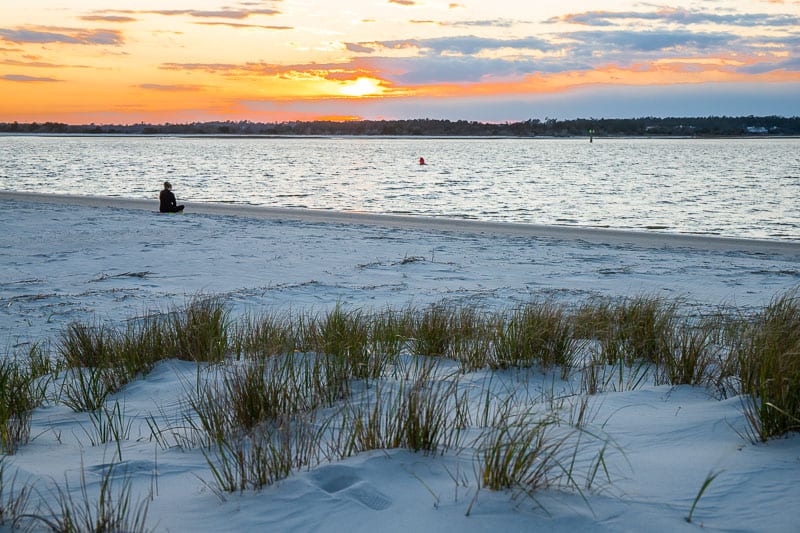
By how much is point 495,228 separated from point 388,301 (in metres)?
11.5

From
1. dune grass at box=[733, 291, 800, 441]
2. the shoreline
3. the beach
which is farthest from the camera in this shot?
the shoreline

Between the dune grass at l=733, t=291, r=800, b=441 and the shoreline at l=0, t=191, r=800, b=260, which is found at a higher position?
the dune grass at l=733, t=291, r=800, b=441

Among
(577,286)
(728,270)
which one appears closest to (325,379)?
(577,286)

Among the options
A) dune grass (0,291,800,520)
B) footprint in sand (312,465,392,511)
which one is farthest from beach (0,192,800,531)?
dune grass (0,291,800,520)

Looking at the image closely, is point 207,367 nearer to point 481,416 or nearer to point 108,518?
point 481,416

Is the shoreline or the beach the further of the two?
the shoreline

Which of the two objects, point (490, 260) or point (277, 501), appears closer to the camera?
point (277, 501)

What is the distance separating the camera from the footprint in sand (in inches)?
113

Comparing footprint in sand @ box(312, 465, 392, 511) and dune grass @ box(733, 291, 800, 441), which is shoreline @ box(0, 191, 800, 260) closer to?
dune grass @ box(733, 291, 800, 441)

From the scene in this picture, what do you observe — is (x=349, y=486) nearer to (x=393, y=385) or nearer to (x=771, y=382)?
(x=393, y=385)

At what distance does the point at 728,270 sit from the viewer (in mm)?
12938

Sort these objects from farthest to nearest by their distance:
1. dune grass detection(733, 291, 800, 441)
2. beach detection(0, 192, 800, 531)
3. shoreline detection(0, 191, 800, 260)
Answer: shoreline detection(0, 191, 800, 260) → dune grass detection(733, 291, 800, 441) → beach detection(0, 192, 800, 531)

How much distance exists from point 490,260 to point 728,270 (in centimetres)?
415

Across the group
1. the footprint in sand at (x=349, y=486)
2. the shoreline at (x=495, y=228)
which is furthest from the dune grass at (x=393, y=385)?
the shoreline at (x=495, y=228)
